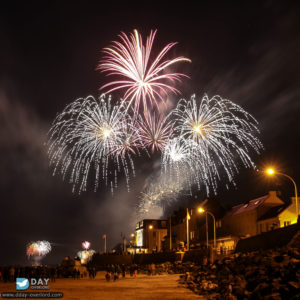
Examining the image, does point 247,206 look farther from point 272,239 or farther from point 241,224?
point 272,239

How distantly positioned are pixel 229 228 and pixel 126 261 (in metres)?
21.2

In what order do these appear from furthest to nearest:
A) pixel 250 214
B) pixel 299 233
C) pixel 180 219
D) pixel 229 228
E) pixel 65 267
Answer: pixel 180 219
pixel 229 228
pixel 250 214
pixel 65 267
pixel 299 233

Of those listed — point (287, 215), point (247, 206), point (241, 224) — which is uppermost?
point (247, 206)

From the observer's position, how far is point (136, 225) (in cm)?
14438

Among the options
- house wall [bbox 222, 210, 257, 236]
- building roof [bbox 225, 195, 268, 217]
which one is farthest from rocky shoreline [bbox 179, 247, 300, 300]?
building roof [bbox 225, 195, 268, 217]

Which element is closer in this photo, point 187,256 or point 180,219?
point 187,256

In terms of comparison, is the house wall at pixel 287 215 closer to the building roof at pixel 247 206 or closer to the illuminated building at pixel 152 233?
the building roof at pixel 247 206

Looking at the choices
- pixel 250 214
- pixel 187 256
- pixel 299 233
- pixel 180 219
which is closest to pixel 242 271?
pixel 299 233

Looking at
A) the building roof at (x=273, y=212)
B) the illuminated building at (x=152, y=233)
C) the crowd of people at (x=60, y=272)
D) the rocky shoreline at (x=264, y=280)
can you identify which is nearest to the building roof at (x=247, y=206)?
the building roof at (x=273, y=212)

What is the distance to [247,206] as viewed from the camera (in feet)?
242

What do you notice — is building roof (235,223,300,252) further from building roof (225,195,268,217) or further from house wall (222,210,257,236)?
building roof (225,195,268,217)

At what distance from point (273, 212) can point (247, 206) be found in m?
9.85

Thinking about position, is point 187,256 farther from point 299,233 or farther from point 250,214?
point 299,233

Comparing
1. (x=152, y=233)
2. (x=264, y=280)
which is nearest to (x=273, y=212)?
(x=264, y=280)
